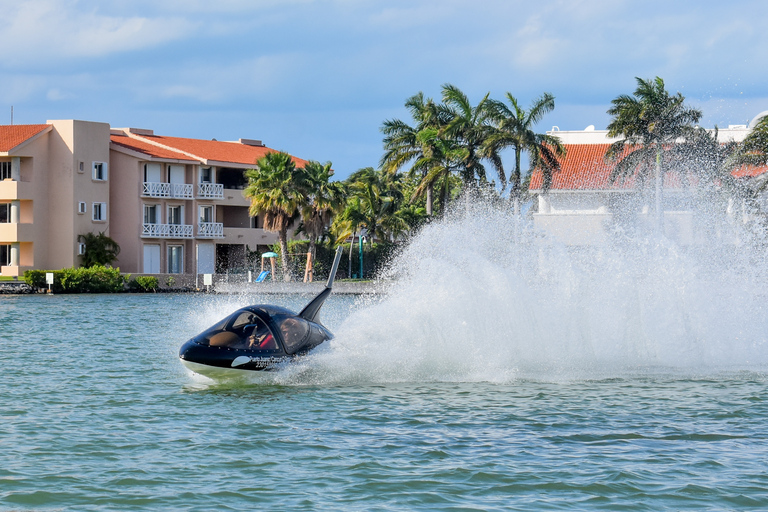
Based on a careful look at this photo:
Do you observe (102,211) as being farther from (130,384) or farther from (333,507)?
(333,507)

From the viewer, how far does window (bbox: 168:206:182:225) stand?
8500cm

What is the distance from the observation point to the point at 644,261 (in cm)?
2619

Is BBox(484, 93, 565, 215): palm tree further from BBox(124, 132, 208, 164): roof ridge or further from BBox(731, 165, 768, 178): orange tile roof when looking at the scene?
BBox(124, 132, 208, 164): roof ridge

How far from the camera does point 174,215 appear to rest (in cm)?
8544

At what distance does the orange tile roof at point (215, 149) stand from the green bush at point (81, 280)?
52.5ft

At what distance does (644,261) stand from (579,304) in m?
2.43

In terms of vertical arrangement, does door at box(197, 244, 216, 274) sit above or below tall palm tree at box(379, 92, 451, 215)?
below

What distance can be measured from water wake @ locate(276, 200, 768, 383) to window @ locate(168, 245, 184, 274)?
60918 millimetres

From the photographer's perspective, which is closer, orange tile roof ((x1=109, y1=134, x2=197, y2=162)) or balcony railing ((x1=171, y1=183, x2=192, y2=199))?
orange tile roof ((x1=109, y1=134, x2=197, y2=162))

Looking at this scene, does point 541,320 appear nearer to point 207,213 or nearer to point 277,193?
point 277,193

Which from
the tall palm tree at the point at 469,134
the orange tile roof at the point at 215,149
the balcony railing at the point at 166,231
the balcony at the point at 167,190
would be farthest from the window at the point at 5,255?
the tall palm tree at the point at 469,134

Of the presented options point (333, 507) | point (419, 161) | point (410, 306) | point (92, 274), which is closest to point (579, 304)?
point (410, 306)

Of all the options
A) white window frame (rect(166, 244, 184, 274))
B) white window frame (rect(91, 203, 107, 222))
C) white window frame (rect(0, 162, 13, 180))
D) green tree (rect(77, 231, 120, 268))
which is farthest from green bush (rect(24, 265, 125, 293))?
white window frame (rect(0, 162, 13, 180))

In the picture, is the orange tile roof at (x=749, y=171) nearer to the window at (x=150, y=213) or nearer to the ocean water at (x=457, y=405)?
the ocean water at (x=457, y=405)
